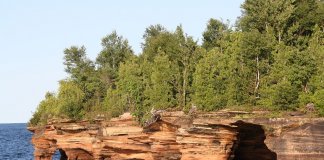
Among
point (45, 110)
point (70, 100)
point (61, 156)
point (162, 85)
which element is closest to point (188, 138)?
point (162, 85)

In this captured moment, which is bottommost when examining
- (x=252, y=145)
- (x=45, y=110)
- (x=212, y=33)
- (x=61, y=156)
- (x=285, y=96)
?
(x=61, y=156)

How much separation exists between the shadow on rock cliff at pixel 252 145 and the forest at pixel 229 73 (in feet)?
7.41

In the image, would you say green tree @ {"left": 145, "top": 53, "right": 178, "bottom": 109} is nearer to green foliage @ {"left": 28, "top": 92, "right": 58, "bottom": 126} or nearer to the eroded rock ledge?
the eroded rock ledge

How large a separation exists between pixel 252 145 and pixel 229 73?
6.68 metres

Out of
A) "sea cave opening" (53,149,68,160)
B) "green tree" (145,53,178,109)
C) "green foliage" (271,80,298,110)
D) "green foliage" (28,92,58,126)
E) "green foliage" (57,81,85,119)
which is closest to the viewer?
"green foliage" (271,80,298,110)

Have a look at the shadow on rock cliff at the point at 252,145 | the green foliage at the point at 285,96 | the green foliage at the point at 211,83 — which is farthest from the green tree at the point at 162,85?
the green foliage at the point at 285,96

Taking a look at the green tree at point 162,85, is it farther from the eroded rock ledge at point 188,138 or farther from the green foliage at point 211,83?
the green foliage at point 211,83

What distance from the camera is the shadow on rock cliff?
4026cm

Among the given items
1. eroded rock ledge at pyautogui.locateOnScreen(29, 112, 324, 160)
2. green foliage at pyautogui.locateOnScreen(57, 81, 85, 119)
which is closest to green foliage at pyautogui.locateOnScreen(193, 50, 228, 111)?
eroded rock ledge at pyautogui.locateOnScreen(29, 112, 324, 160)

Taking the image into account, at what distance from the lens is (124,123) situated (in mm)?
50562

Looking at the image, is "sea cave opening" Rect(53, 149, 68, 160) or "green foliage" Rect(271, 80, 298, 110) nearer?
"green foliage" Rect(271, 80, 298, 110)

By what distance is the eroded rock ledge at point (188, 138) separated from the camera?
3278 centimetres

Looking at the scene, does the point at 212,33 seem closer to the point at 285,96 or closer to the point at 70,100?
the point at 70,100

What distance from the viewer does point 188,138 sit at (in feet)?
129
